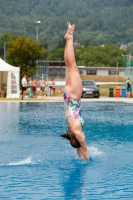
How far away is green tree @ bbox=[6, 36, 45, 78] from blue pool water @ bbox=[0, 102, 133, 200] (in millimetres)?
28975

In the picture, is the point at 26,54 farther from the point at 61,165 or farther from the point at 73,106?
the point at 61,165

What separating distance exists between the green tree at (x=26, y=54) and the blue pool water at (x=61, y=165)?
1141 inches

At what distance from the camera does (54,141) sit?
15.6m

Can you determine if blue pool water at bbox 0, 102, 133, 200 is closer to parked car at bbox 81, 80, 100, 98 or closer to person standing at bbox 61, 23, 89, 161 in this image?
person standing at bbox 61, 23, 89, 161

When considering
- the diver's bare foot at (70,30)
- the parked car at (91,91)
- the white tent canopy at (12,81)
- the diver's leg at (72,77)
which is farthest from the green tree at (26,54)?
the diver's leg at (72,77)

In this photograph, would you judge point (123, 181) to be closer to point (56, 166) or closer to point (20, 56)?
point (56, 166)

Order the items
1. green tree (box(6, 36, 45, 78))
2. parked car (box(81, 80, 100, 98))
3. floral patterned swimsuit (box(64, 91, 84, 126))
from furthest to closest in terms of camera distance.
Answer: green tree (box(6, 36, 45, 78)) → parked car (box(81, 80, 100, 98)) → floral patterned swimsuit (box(64, 91, 84, 126))

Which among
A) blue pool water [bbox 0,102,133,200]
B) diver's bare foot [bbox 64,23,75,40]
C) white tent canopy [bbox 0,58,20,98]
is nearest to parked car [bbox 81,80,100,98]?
white tent canopy [bbox 0,58,20,98]

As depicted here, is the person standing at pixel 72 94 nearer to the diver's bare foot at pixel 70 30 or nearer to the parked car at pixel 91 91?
the diver's bare foot at pixel 70 30

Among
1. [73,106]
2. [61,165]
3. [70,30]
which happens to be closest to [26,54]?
[70,30]

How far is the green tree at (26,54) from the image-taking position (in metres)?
48.4

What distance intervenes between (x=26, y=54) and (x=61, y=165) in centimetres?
3760

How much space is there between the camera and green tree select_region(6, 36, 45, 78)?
48.4 m

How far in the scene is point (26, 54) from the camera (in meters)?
48.5
